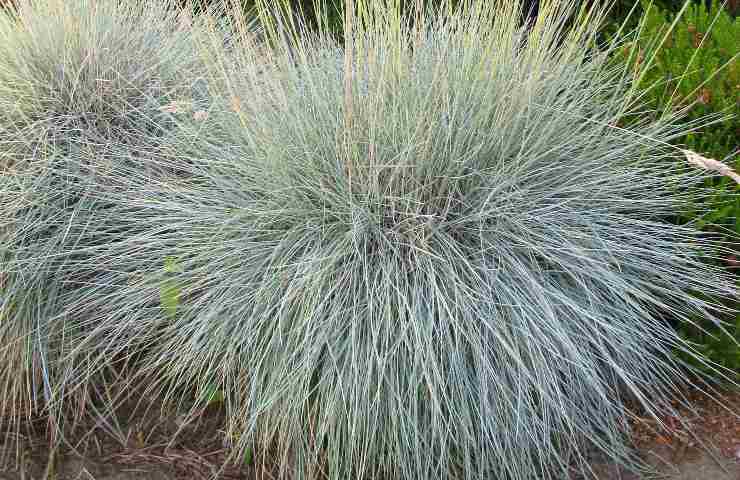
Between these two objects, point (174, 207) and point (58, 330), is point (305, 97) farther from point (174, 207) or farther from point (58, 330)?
point (58, 330)

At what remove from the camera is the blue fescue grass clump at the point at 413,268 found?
2033mm

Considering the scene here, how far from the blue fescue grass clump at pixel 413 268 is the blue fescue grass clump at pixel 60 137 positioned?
0.30 feet

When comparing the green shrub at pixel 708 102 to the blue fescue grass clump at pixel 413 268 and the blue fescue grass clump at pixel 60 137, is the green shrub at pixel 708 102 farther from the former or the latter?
the blue fescue grass clump at pixel 60 137

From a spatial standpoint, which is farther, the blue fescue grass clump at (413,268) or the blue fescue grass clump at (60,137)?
the blue fescue grass clump at (60,137)

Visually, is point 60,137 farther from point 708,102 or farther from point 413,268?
point 708,102

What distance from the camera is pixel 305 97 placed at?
2.50 m

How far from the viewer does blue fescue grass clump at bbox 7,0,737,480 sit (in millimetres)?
2033

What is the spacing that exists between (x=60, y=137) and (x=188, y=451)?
53.6 inches

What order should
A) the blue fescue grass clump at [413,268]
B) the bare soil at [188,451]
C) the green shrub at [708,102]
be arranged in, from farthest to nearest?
the green shrub at [708,102] → the bare soil at [188,451] → the blue fescue grass clump at [413,268]

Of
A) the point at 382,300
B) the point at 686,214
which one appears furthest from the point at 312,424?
the point at 686,214

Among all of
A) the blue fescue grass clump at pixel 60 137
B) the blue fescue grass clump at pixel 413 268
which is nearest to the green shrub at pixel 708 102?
the blue fescue grass clump at pixel 413 268

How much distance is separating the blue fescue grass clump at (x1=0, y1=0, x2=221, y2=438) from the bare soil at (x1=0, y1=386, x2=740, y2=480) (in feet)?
0.59

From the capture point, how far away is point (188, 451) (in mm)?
2346

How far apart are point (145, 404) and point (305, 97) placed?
1259 mm
